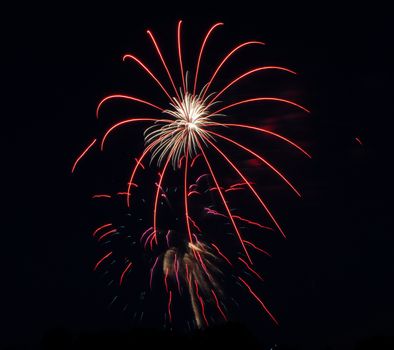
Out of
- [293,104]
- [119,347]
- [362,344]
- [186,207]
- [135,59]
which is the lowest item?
[362,344]

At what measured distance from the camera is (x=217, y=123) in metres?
34.6

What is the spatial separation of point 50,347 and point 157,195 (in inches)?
326

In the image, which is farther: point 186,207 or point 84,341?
point 186,207

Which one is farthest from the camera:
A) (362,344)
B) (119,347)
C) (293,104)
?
(293,104)

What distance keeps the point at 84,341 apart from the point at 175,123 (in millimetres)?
11141

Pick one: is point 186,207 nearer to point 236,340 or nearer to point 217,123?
point 217,123

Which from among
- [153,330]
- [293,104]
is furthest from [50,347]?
[293,104]

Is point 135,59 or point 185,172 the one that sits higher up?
point 135,59

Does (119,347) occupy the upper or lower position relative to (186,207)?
lower

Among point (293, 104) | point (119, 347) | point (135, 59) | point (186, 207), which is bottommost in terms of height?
point (119, 347)

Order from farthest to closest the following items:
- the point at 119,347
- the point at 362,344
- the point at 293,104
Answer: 1. the point at 293,104
2. the point at 119,347
3. the point at 362,344

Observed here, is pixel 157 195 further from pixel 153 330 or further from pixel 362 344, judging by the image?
pixel 362 344

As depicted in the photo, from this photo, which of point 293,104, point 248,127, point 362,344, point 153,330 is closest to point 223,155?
point 248,127

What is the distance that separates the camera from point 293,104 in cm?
3253
